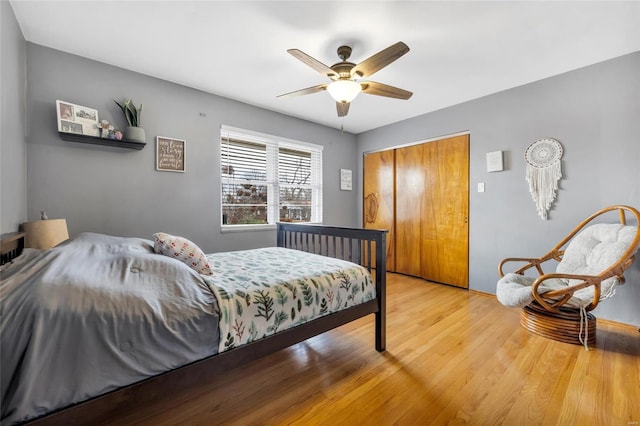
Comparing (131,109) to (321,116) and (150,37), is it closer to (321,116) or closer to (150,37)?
(150,37)

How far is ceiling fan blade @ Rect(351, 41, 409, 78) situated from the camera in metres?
1.74

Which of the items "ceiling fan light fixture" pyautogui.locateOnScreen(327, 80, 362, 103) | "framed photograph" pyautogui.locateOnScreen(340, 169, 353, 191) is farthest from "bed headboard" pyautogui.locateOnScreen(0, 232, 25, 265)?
"framed photograph" pyautogui.locateOnScreen(340, 169, 353, 191)

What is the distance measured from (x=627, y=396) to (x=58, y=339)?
2729mm

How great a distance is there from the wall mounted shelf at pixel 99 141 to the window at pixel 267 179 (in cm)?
90

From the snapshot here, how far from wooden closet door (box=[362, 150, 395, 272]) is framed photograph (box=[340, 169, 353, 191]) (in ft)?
0.83

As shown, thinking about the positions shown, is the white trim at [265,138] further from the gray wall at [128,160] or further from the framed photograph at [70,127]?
the framed photograph at [70,127]

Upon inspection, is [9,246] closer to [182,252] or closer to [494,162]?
[182,252]

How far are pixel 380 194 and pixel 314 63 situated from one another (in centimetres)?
287

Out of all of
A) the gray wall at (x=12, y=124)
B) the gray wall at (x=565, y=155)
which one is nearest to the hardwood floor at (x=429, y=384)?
the gray wall at (x=565, y=155)

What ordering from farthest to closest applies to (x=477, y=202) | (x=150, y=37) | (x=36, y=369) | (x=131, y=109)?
(x=477, y=202) < (x=131, y=109) < (x=150, y=37) < (x=36, y=369)

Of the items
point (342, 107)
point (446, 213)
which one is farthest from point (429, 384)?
point (446, 213)

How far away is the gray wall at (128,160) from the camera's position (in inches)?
87.3

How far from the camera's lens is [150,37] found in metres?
2.11

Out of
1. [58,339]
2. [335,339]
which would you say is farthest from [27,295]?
[335,339]
